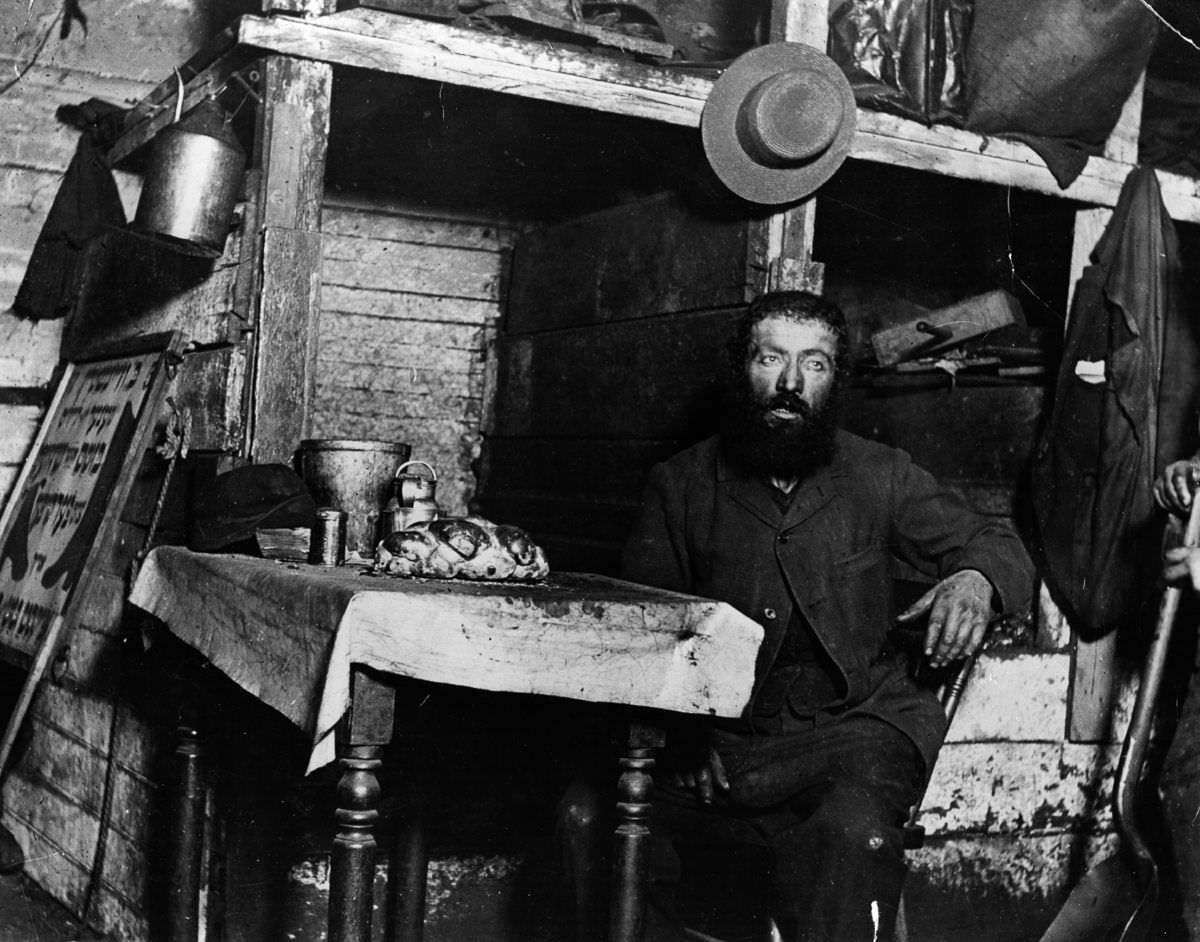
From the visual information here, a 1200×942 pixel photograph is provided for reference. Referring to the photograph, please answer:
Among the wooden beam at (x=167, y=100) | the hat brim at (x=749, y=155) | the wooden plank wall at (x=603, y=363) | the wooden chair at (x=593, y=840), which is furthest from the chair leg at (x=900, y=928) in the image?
the wooden beam at (x=167, y=100)

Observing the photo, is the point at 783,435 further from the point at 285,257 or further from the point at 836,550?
the point at 285,257

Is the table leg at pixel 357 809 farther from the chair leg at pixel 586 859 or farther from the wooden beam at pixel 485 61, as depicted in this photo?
the wooden beam at pixel 485 61

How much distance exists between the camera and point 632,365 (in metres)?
5.43

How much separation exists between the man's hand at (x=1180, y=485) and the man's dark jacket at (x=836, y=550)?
0.80 m

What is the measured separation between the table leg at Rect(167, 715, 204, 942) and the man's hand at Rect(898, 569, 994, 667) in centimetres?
212

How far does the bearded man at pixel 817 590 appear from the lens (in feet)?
10.8

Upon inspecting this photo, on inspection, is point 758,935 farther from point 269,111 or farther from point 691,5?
point 691,5

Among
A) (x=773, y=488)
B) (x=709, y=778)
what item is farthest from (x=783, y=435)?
(x=709, y=778)

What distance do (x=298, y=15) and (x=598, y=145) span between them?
6.41 feet

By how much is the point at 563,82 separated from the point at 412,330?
2.14 metres

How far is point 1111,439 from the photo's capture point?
4848 mm

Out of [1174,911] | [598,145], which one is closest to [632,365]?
[598,145]

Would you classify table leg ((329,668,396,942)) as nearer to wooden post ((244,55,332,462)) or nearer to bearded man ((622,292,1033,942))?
bearded man ((622,292,1033,942))

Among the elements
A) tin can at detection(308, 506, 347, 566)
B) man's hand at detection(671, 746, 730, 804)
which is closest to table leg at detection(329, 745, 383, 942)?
tin can at detection(308, 506, 347, 566)
